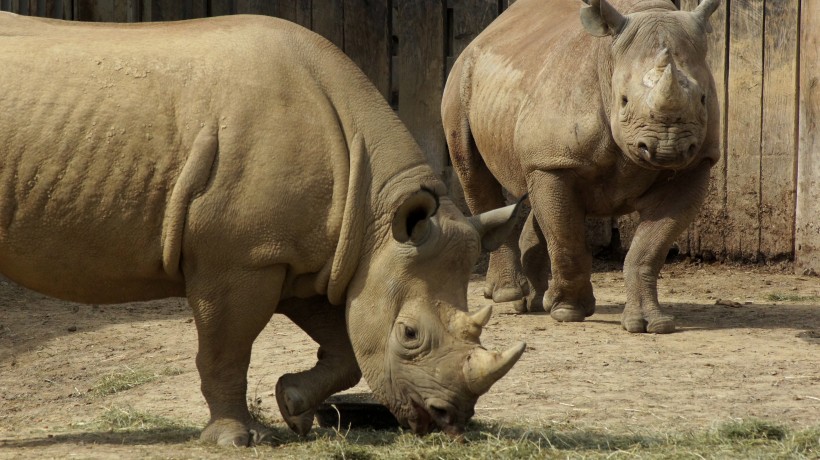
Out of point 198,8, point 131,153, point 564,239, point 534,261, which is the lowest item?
point 534,261

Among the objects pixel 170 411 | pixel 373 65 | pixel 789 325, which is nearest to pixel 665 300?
pixel 789 325

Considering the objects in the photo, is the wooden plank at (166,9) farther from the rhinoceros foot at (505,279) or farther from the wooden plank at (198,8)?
the rhinoceros foot at (505,279)

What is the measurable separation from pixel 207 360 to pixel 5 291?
573 cm

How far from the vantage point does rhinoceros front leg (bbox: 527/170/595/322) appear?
9.52 m

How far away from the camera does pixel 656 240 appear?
940cm

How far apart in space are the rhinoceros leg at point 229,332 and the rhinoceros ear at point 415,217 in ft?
1.80

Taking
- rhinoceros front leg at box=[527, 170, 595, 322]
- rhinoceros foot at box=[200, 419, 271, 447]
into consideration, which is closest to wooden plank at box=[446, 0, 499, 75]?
rhinoceros front leg at box=[527, 170, 595, 322]

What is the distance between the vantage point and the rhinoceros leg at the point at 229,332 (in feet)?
19.6

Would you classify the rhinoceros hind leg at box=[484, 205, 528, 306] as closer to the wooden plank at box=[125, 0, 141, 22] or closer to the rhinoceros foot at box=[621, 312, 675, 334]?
the rhinoceros foot at box=[621, 312, 675, 334]

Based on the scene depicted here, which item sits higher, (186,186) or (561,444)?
(186,186)

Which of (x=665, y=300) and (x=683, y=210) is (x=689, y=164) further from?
(x=665, y=300)

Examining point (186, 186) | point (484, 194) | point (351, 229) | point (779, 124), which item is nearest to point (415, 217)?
point (351, 229)

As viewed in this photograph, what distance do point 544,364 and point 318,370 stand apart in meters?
2.32

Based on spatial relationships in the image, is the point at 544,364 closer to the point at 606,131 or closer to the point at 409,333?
the point at 606,131
